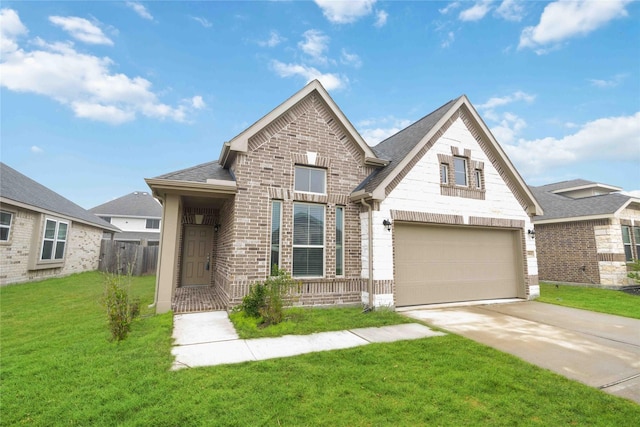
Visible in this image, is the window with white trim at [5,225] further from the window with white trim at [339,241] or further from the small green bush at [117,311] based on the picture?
the window with white trim at [339,241]

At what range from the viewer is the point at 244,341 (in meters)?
5.09

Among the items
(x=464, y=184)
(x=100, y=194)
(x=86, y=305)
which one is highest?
(x=100, y=194)


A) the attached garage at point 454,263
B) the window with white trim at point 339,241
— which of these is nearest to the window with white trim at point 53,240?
the window with white trim at point 339,241

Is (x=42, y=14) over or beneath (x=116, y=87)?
beneath

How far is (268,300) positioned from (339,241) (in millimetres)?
2761

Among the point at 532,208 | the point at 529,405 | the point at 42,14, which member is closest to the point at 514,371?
the point at 529,405

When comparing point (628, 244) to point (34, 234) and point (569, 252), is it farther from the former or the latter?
point (34, 234)

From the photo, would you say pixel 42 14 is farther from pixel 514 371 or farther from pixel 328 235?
pixel 514 371

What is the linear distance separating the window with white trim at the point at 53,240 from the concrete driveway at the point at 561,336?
638 inches

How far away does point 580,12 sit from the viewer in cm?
1035

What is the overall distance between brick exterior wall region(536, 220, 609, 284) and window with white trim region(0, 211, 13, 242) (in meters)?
23.9

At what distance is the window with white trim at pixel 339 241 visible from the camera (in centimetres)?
810

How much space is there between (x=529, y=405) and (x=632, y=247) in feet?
53.3

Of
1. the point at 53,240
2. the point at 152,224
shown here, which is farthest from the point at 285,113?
the point at 152,224
